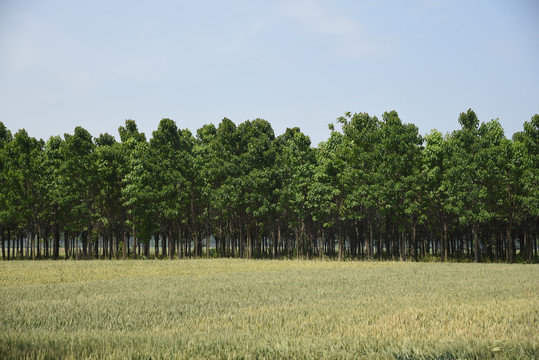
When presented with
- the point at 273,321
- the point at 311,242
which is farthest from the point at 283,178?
the point at 273,321

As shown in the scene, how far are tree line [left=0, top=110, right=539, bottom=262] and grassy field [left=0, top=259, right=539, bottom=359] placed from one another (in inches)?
1090

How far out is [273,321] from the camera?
1275 centimetres

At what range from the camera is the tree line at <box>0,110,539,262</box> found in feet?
163

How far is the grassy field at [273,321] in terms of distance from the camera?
8.76 meters

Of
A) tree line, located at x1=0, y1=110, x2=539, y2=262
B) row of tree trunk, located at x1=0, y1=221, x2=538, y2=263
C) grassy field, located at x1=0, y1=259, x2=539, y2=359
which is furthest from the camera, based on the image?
row of tree trunk, located at x1=0, y1=221, x2=538, y2=263

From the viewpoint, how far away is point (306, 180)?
56906 mm

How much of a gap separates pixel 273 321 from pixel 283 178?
1804 inches

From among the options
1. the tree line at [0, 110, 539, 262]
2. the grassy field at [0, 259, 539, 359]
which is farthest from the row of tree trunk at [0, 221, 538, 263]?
the grassy field at [0, 259, 539, 359]

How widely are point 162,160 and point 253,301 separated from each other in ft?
133

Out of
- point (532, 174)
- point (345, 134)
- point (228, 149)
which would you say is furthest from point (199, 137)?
point (532, 174)

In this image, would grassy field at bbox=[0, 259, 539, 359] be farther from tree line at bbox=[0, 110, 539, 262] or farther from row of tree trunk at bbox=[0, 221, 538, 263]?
row of tree trunk at bbox=[0, 221, 538, 263]

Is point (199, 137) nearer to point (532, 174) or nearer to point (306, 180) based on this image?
point (306, 180)

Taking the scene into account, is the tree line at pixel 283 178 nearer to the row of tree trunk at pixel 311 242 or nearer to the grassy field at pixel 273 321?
the row of tree trunk at pixel 311 242

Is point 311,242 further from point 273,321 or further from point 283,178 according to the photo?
point 273,321
